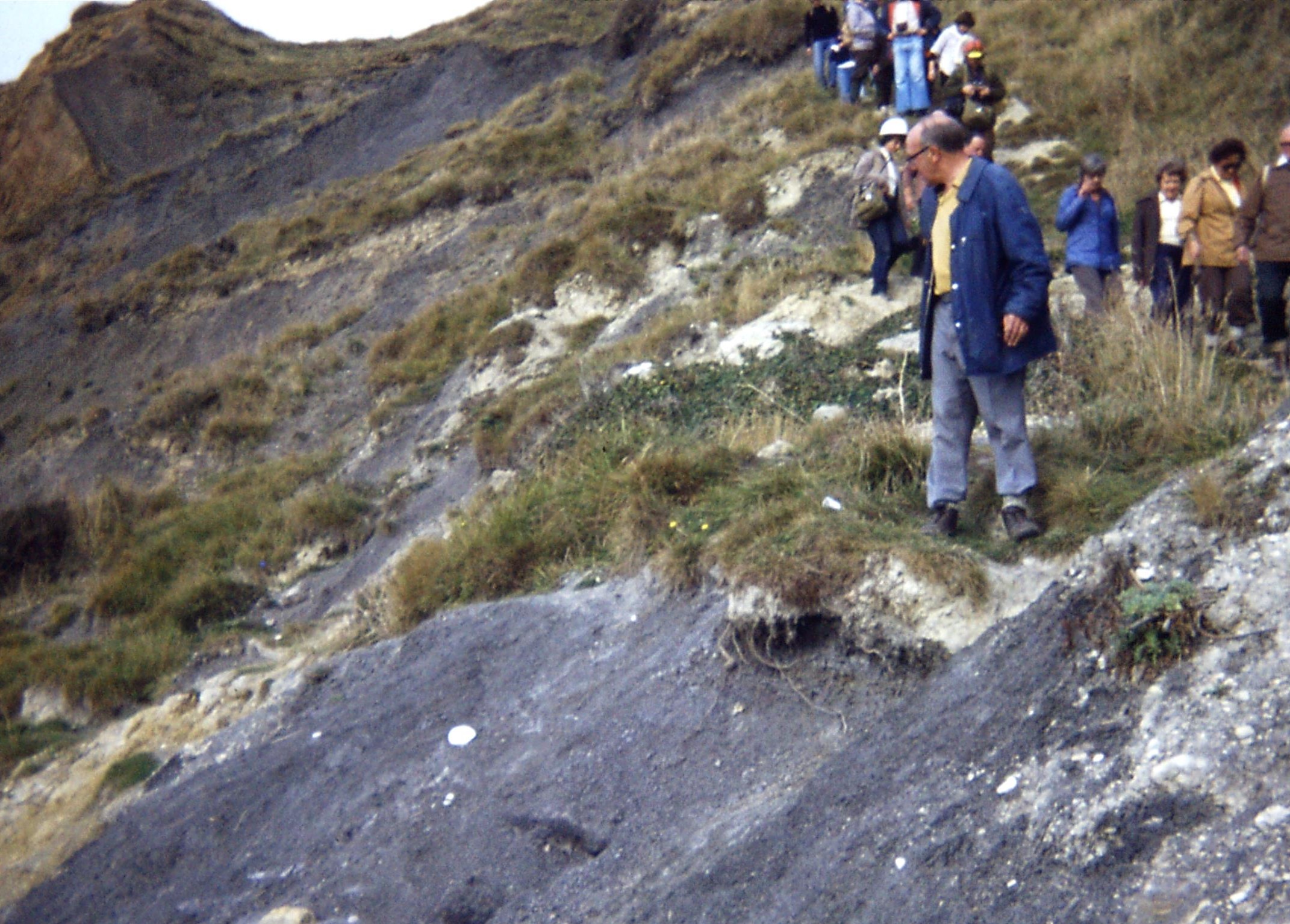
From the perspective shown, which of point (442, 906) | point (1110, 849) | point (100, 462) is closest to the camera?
point (1110, 849)

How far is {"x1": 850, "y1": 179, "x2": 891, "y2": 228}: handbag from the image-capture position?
9.36m

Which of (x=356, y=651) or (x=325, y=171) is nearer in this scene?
(x=356, y=651)

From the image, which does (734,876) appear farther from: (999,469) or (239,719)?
(239,719)

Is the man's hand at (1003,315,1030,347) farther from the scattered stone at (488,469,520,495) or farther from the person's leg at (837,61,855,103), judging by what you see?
the person's leg at (837,61,855,103)

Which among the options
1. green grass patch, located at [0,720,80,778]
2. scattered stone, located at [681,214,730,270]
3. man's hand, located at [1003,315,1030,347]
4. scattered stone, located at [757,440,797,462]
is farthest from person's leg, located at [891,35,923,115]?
green grass patch, located at [0,720,80,778]

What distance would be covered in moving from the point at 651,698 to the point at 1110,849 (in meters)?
2.45

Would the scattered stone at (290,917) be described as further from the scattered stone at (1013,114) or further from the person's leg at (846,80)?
the person's leg at (846,80)

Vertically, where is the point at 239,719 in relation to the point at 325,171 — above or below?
below

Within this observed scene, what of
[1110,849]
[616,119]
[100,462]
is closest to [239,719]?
[1110,849]

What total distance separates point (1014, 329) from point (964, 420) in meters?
0.55

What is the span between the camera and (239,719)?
7.31 metres

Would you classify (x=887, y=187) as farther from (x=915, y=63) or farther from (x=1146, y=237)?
(x=915, y=63)

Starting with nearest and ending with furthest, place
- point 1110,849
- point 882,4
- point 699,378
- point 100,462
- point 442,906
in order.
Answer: point 1110,849
point 442,906
point 699,378
point 882,4
point 100,462

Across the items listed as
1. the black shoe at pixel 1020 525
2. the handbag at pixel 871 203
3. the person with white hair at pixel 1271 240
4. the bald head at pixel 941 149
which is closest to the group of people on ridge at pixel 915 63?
the handbag at pixel 871 203
